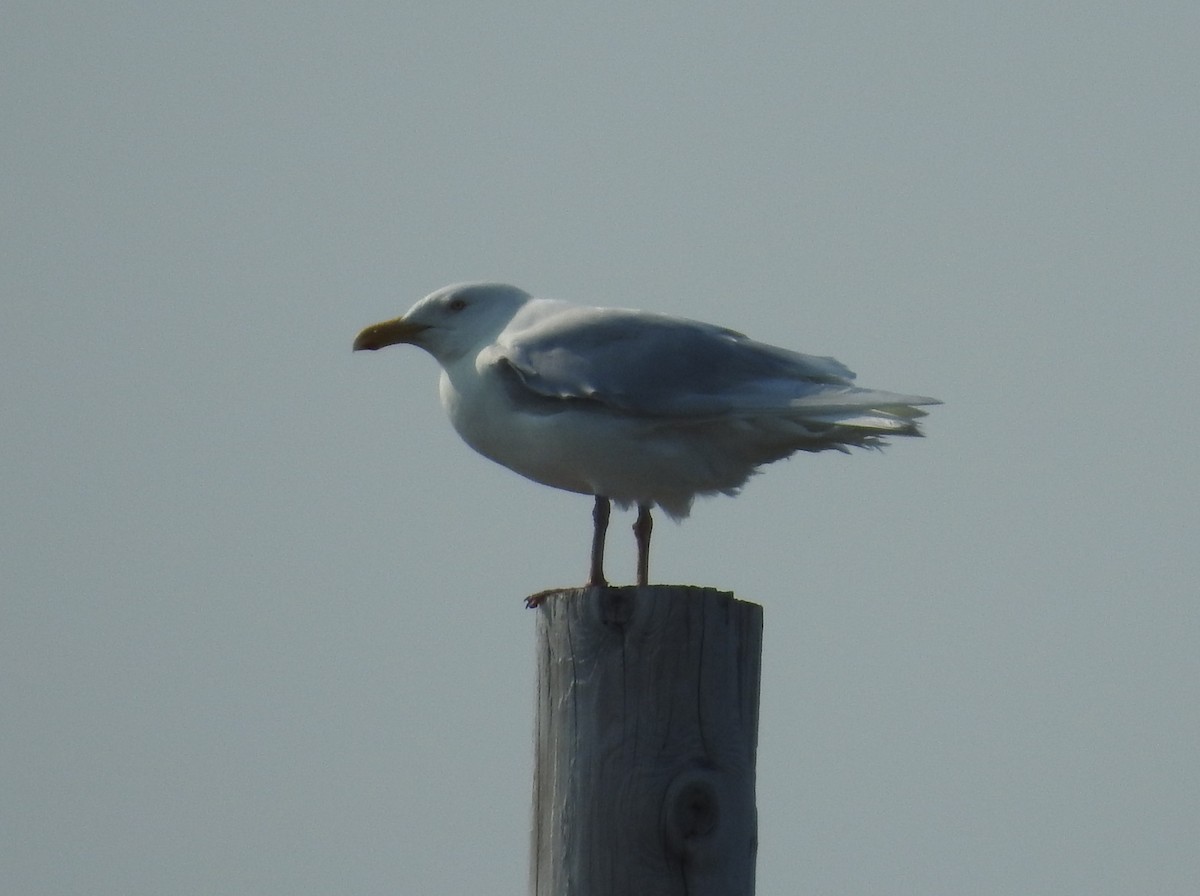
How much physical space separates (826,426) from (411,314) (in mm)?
2200

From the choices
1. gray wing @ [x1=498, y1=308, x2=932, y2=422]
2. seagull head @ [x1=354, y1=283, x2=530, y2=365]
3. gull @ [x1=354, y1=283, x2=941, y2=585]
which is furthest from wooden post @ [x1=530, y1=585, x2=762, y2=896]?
seagull head @ [x1=354, y1=283, x2=530, y2=365]

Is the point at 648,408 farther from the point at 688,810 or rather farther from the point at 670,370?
the point at 688,810

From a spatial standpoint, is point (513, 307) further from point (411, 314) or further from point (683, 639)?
point (683, 639)

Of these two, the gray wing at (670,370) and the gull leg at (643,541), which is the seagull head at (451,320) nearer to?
the gray wing at (670,370)

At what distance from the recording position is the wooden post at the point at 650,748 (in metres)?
4.50

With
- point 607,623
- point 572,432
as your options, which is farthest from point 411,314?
point 607,623

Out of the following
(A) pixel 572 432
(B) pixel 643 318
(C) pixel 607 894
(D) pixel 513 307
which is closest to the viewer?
(C) pixel 607 894

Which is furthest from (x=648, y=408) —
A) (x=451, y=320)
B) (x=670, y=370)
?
(x=451, y=320)

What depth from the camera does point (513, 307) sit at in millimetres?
7699

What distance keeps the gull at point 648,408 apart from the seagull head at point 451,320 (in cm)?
35

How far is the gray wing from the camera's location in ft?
22.0

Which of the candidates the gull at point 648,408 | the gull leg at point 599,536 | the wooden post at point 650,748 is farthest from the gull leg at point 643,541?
the wooden post at point 650,748

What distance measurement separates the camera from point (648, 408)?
21.9ft

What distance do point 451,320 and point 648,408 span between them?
1.44 meters
